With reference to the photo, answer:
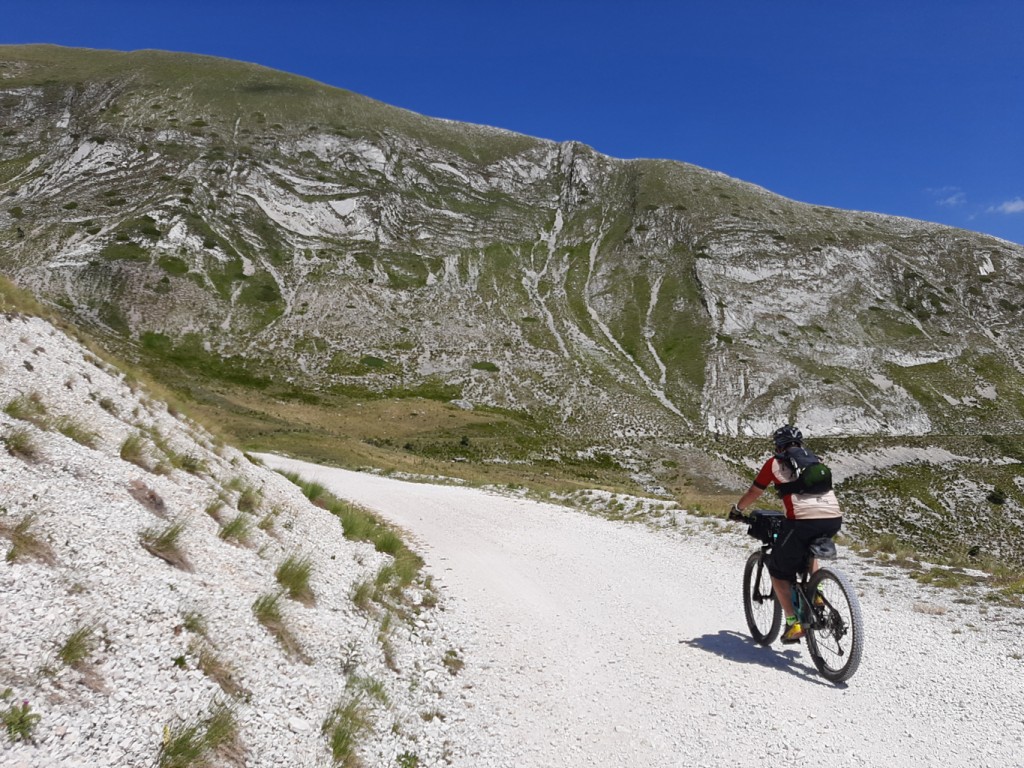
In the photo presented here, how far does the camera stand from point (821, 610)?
8.16 meters

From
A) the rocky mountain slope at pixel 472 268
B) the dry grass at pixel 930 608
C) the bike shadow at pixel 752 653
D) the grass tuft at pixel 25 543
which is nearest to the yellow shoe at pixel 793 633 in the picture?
the bike shadow at pixel 752 653

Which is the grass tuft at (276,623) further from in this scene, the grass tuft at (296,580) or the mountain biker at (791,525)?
the mountain biker at (791,525)

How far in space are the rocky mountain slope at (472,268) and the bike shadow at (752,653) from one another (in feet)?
201

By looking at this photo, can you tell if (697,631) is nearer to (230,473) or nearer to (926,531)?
(230,473)

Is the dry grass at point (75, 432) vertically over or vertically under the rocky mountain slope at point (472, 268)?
under

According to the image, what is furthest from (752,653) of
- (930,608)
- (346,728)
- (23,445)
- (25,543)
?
(23,445)

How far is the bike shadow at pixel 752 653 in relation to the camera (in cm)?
819

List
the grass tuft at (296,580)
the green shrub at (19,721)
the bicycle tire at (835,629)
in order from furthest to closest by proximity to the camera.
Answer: the grass tuft at (296,580) → the bicycle tire at (835,629) → the green shrub at (19,721)

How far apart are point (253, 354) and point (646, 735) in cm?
8481

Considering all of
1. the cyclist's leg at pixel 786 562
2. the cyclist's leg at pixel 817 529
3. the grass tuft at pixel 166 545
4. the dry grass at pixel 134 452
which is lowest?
the grass tuft at pixel 166 545

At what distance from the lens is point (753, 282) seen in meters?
105

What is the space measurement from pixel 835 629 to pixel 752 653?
1448 millimetres

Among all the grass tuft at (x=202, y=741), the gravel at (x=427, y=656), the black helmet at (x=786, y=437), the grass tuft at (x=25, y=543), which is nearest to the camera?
the grass tuft at (x=202, y=741)

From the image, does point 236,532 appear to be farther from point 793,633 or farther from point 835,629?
point 835,629
